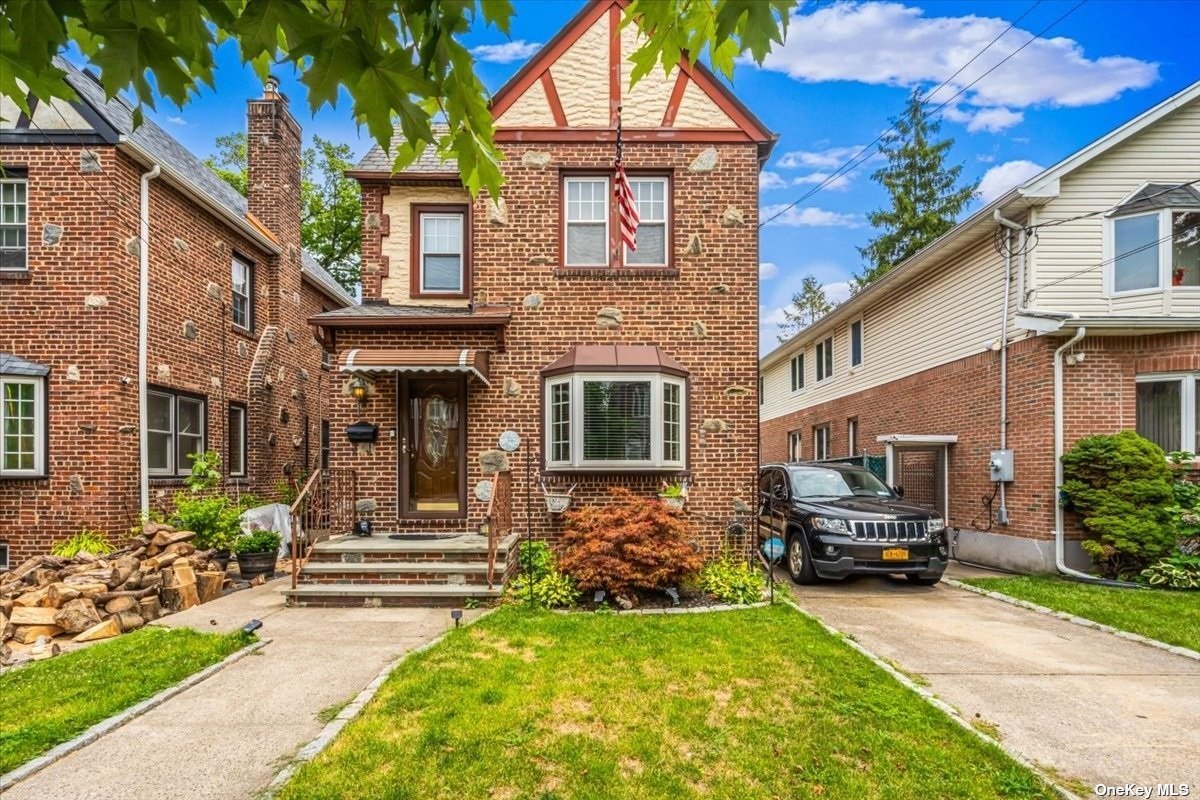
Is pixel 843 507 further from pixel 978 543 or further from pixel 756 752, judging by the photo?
pixel 756 752

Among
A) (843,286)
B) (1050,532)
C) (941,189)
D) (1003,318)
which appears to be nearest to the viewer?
(1050,532)

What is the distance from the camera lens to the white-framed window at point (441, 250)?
1004 cm

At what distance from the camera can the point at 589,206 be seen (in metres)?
9.64

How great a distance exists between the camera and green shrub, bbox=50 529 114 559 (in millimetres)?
8867

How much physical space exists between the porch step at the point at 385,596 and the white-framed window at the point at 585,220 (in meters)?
4.88

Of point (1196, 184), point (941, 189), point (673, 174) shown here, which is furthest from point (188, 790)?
point (941, 189)

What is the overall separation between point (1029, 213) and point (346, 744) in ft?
Answer: 40.2

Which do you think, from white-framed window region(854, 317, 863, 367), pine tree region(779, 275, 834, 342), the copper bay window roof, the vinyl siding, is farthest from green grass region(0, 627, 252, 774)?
pine tree region(779, 275, 834, 342)

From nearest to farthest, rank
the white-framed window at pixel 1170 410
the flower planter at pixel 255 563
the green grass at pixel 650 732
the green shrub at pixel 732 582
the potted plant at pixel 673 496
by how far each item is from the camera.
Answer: the green grass at pixel 650 732
the green shrub at pixel 732 582
the potted plant at pixel 673 496
the flower planter at pixel 255 563
the white-framed window at pixel 1170 410

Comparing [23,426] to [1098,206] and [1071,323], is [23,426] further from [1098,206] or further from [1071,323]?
[1098,206]

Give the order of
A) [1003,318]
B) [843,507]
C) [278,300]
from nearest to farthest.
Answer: [843,507] < [1003,318] < [278,300]

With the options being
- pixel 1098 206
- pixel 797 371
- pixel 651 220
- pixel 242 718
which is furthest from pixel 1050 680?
pixel 797 371

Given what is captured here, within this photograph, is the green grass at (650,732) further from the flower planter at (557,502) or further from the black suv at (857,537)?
the black suv at (857,537)

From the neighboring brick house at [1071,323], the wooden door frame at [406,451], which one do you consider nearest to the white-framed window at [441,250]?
the wooden door frame at [406,451]
